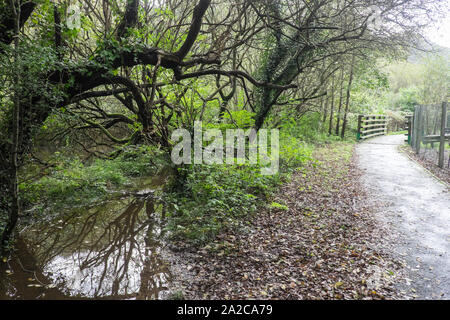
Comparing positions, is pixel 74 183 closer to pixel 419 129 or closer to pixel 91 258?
pixel 91 258

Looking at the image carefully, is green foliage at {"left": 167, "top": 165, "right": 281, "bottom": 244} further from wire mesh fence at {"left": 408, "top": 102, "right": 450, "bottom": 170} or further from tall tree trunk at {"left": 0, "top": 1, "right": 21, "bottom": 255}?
wire mesh fence at {"left": 408, "top": 102, "right": 450, "bottom": 170}

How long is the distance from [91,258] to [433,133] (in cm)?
1340

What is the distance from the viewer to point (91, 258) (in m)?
4.67

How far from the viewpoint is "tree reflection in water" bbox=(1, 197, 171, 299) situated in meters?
3.92

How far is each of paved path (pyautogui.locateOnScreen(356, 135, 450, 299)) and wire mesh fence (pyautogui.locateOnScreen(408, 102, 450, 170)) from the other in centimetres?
106

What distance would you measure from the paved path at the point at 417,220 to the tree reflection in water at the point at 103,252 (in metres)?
3.57

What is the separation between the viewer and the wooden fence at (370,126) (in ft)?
70.0

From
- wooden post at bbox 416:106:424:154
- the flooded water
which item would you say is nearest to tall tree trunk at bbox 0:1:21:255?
the flooded water

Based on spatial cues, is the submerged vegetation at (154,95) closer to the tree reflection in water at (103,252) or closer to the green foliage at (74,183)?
the green foliage at (74,183)

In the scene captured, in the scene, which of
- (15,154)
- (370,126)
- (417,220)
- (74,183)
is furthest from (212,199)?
(370,126)
